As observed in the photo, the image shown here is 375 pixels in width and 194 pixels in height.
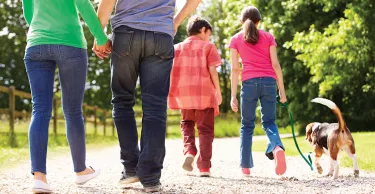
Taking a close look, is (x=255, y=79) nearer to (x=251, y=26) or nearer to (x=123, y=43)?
(x=251, y=26)

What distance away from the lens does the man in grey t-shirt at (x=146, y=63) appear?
491cm

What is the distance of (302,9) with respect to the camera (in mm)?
23750

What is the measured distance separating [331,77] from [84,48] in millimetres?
16721

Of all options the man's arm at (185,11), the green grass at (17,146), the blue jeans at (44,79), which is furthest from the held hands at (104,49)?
the green grass at (17,146)

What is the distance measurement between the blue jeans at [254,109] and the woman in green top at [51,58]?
210cm

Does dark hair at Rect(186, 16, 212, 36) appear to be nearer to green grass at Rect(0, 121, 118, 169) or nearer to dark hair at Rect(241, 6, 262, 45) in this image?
dark hair at Rect(241, 6, 262, 45)

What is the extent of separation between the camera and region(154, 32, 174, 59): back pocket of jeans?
492cm

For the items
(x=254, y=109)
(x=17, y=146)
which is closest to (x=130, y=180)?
(x=254, y=109)

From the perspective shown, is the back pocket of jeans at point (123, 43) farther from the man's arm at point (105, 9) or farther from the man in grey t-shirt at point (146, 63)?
the man's arm at point (105, 9)

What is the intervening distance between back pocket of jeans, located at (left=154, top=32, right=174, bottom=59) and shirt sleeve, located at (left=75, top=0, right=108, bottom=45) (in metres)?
0.40

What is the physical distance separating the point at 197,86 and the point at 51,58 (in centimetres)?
239

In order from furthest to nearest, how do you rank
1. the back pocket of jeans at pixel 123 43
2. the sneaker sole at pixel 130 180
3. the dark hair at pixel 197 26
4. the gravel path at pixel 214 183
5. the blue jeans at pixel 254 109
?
the dark hair at pixel 197 26
the blue jeans at pixel 254 109
the gravel path at pixel 214 183
the sneaker sole at pixel 130 180
the back pocket of jeans at pixel 123 43

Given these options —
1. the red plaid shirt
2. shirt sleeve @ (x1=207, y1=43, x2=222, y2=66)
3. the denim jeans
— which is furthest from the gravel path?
shirt sleeve @ (x1=207, y1=43, x2=222, y2=66)

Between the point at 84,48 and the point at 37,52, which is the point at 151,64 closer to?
the point at 84,48
